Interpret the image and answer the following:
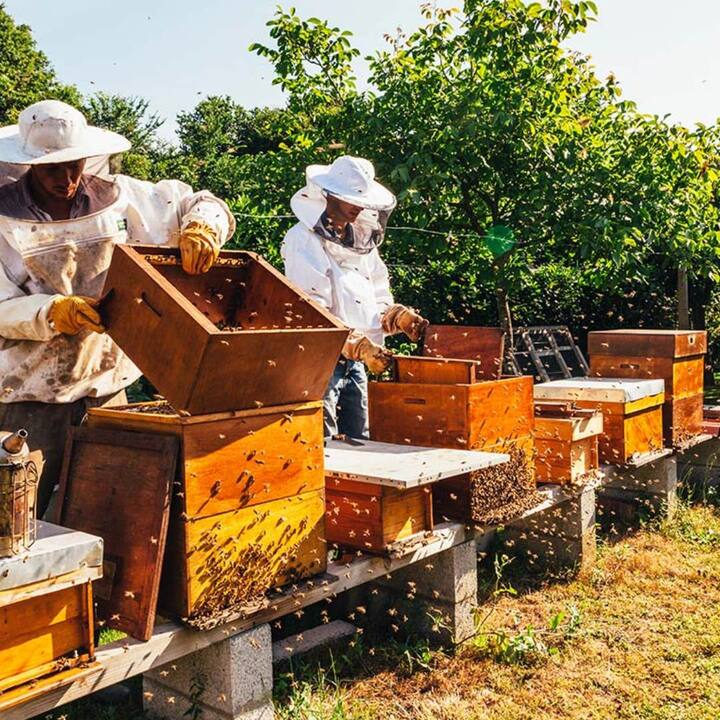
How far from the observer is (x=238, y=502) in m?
2.34

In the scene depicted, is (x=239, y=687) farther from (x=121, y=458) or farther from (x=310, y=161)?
(x=310, y=161)

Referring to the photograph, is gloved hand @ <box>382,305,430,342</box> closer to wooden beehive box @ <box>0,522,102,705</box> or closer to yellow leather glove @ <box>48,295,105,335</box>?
yellow leather glove @ <box>48,295,105,335</box>

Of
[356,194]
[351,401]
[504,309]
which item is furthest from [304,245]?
[504,309]

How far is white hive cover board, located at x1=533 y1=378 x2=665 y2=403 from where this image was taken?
4.55 m

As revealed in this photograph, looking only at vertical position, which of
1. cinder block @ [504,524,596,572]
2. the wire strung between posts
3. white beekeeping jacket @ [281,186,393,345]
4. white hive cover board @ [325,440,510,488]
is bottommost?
cinder block @ [504,524,596,572]

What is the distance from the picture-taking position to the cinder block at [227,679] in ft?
8.11

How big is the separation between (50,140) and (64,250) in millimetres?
367

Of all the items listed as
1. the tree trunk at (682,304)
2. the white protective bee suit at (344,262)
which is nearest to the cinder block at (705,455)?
the white protective bee suit at (344,262)

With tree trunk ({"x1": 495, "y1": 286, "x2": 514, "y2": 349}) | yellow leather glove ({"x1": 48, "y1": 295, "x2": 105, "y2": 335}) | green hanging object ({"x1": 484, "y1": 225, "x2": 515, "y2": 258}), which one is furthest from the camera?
tree trunk ({"x1": 495, "y1": 286, "x2": 514, "y2": 349})

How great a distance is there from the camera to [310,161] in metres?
→ 6.50

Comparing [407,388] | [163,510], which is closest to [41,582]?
[163,510]

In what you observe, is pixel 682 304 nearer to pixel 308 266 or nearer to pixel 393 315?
pixel 393 315

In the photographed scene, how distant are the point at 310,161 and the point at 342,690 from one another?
446 cm

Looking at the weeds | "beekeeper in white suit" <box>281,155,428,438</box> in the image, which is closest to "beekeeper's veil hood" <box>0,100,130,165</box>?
"beekeeper in white suit" <box>281,155,428,438</box>
